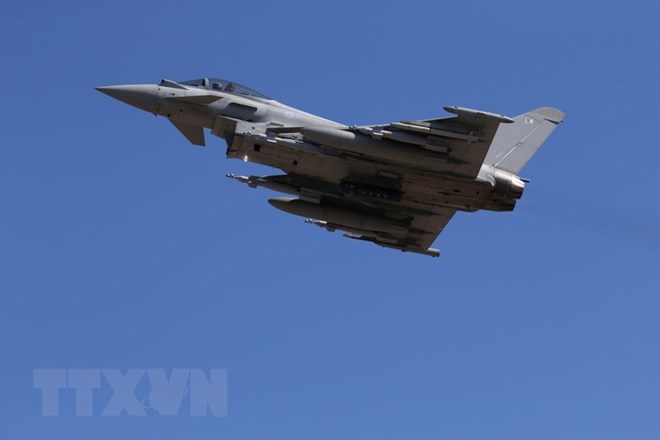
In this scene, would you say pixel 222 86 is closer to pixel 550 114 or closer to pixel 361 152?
pixel 361 152

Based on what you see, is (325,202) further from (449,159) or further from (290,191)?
(449,159)

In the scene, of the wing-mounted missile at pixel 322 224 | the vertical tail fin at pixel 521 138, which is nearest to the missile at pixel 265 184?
the wing-mounted missile at pixel 322 224

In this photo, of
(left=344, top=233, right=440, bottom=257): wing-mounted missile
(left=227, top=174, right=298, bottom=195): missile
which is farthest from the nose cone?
(left=344, top=233, right=440, bottom=257): wing-mounted missile

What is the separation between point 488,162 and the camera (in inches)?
1170

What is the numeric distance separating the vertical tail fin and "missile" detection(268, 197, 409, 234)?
3.31 metres

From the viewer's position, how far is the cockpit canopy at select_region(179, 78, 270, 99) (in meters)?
28.7

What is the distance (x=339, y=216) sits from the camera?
99.3 feet

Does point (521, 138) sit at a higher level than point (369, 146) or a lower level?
higher

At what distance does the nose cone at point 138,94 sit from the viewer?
2845 cm

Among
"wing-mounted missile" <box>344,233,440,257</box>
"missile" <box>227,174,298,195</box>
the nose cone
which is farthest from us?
"wing-mounted missile" <box>344,233,440,257</box>

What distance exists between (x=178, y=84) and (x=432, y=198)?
24.3 feet

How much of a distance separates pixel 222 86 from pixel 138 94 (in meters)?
2.20

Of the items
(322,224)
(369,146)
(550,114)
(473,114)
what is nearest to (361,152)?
(369,146)

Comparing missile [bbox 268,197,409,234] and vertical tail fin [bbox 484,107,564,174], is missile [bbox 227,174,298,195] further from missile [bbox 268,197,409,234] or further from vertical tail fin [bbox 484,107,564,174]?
vertical tail fin [bbox 484,107,564,174]
